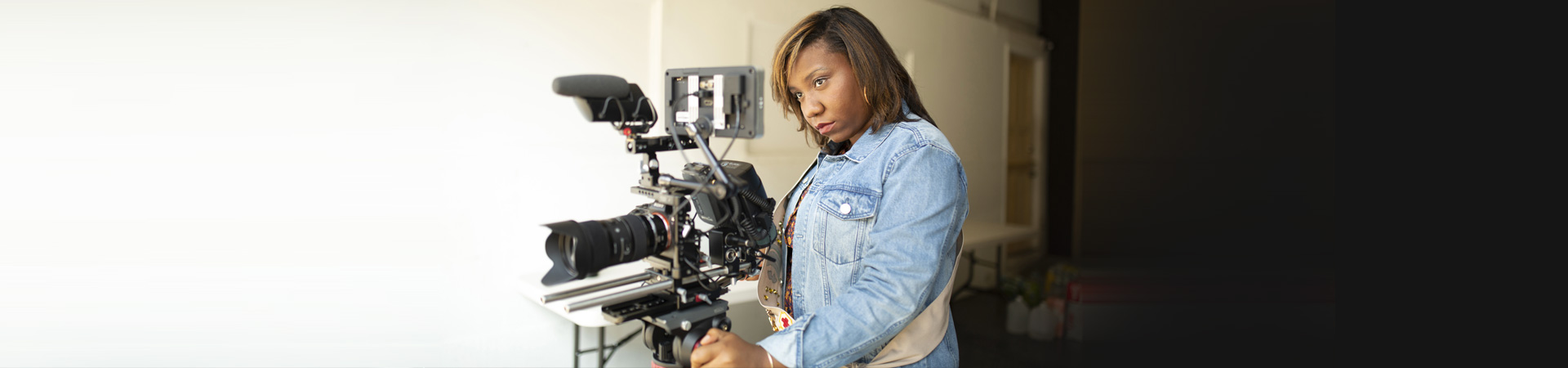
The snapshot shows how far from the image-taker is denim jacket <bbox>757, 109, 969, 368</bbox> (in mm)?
957

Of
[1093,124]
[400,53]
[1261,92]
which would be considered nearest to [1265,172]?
[1261,92]

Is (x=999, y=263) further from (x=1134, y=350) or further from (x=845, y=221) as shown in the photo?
(x=845, y=221)

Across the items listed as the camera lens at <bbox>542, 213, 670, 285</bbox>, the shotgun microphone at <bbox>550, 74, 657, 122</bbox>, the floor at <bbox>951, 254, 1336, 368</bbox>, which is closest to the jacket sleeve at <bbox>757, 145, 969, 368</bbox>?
the camera lens at <bbox>542, 213, 670, 285</bbox>

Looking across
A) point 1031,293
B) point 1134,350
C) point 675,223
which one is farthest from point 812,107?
point 1031,293

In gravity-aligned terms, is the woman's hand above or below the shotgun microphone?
below

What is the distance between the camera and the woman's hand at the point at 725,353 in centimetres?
91

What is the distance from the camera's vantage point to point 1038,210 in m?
5.59

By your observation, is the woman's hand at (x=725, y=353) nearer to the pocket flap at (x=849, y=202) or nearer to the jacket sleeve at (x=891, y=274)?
the jacket sleeve at (x=891, y=274)

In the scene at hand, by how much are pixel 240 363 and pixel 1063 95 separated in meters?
5.29

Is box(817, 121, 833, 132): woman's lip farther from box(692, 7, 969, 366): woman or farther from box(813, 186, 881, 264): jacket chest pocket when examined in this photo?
box(813, 186, 881, 264): jacket chest pocket

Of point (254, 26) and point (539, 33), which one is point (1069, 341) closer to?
point (539, 33)

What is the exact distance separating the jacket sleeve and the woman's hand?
21 millimetres

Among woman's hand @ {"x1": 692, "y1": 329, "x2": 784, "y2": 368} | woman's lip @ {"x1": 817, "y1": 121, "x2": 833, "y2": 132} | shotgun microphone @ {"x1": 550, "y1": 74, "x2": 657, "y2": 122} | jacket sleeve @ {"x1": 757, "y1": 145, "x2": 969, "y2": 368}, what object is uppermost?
shotgun microphone @ {"x1": 550, "y1": 74, "x2": 657, "y2": 122}

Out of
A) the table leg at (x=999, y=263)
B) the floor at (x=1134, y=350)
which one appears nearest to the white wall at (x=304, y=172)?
the floor at (x=1134, y=350)
